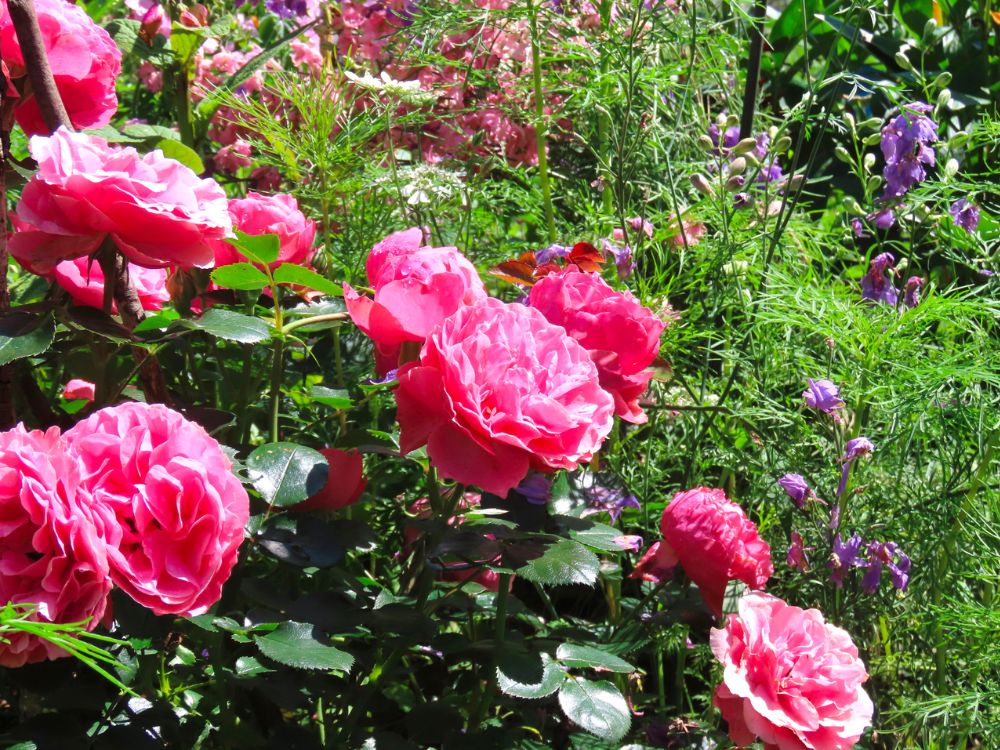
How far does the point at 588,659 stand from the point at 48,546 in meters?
0.47

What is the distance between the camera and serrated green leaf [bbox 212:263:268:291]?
33.7 inches

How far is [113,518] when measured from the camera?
0.67 metres

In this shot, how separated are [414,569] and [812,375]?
0.70 metres

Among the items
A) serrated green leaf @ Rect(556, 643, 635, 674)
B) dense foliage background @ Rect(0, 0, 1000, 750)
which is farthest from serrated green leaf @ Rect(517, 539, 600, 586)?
serrated green leaf @ Rect(556, 643, 635, 674)

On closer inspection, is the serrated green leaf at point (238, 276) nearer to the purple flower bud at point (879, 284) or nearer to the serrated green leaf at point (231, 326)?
the serrated green leaf at point (231, 326)

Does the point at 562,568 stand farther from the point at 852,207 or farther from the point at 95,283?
the point at 852,207

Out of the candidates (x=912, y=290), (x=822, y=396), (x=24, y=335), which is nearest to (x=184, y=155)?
(x=24, y=335)

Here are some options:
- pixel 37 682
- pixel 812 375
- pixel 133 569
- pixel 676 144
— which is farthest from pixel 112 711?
pixel 676 144

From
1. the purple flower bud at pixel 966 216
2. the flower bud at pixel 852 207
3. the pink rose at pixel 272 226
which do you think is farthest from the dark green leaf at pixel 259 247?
the purple flower bud at pixel 966 216

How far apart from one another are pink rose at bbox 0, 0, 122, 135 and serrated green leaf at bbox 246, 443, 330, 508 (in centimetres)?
38

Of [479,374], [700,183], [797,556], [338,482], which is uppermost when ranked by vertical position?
[479,374]

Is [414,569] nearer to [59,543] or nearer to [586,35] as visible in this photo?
[59,543]

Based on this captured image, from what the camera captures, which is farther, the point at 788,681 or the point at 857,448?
the point at 857,448

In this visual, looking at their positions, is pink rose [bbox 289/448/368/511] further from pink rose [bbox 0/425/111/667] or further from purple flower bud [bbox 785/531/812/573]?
purple flower bud [bbox 785/531/812/573]
